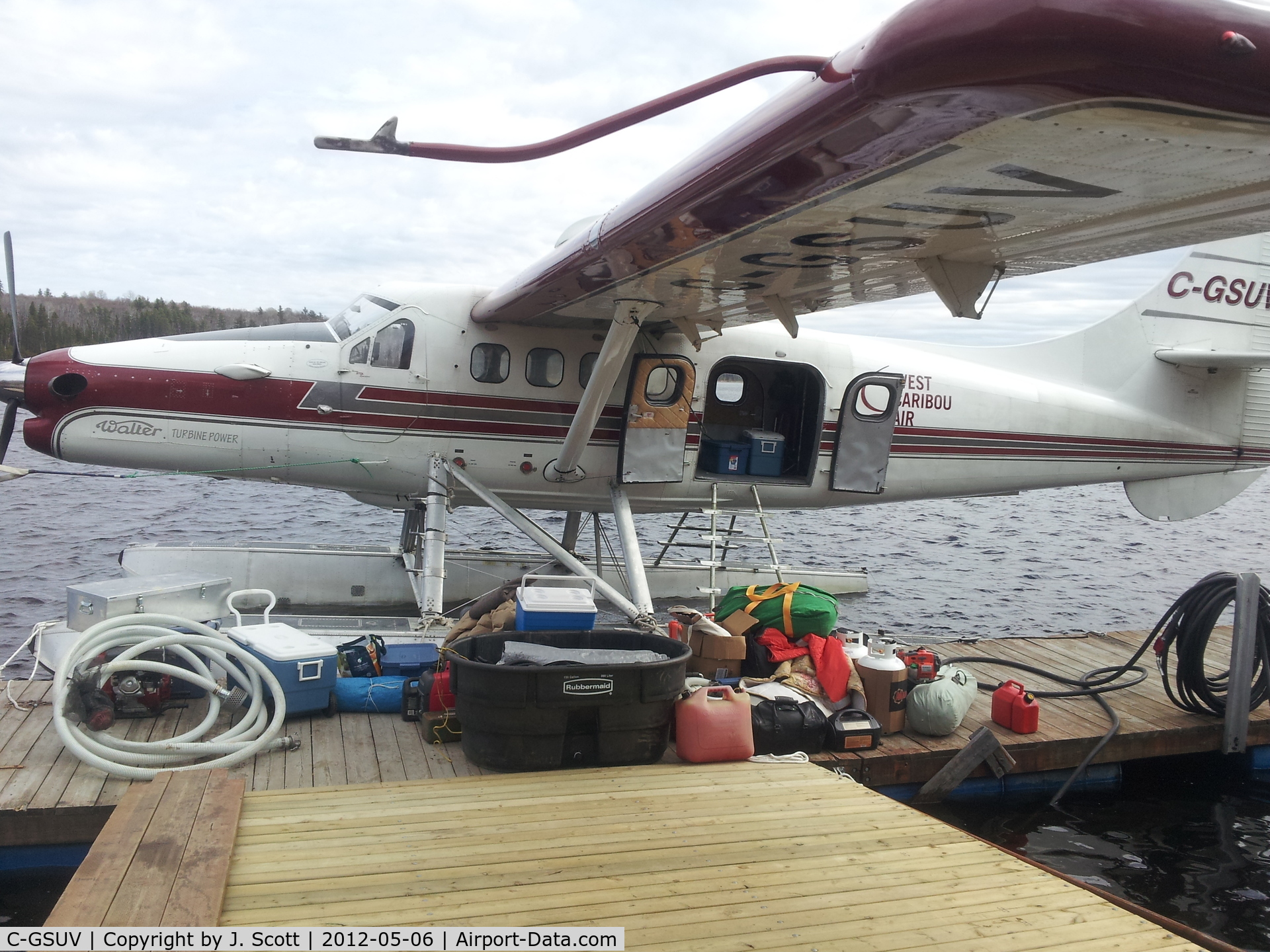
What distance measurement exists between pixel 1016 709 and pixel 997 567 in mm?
13642

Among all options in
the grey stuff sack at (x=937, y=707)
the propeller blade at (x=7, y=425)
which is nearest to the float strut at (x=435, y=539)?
the propeller blade at (x=7, y=425)

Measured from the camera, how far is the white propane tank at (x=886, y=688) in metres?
6.02

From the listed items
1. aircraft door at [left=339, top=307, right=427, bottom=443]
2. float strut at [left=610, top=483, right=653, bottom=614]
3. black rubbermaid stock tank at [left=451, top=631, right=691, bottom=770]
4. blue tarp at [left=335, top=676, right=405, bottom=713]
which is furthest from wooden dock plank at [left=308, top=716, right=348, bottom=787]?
aircraft door at [left=339, top=307, right=427, bottom=443]

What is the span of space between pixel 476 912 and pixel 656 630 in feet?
12.0

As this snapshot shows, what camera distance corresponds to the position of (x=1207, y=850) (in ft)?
20.5

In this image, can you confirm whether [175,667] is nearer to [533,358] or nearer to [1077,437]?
[533,358]

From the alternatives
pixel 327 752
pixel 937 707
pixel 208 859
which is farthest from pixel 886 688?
pixel 208 859

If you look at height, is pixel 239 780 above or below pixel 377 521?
above

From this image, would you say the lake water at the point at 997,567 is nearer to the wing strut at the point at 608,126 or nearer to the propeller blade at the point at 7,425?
the propeller blade at the point at 7,425

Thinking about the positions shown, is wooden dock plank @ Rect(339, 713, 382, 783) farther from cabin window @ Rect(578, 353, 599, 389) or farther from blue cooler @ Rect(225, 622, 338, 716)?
cabin window @ Rect(578, 353, 599, 389)

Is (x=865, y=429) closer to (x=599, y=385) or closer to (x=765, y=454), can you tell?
(x=765, y=454)

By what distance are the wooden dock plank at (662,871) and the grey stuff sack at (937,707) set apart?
1705mm

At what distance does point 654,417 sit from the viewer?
8.70m

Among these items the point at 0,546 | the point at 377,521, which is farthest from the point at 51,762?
the point at 377,521
